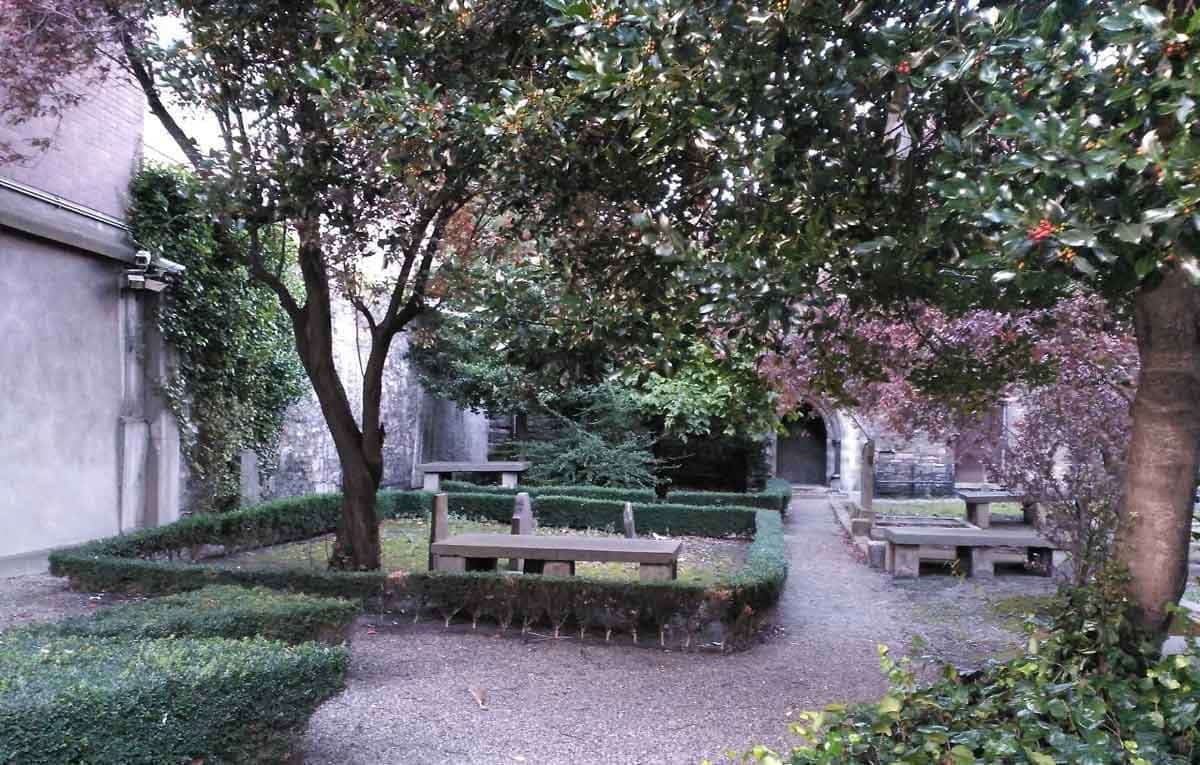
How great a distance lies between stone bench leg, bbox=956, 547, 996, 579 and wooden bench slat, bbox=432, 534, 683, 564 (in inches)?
163

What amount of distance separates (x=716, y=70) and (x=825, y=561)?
8810 mm

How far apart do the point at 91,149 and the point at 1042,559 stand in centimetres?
1230

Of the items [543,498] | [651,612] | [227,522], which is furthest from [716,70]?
[543,498]

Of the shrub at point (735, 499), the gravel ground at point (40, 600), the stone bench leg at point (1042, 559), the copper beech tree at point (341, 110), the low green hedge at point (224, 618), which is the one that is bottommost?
the stone bench leg at point (1042, 559)

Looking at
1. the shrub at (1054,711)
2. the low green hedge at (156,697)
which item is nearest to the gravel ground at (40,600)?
the low green hedge at (156,697)

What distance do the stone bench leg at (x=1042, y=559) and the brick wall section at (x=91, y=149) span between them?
456 inches

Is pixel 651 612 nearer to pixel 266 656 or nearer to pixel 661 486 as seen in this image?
pixel 266 656

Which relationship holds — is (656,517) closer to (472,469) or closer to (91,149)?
(472,469)

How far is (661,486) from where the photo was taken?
19.1 meters

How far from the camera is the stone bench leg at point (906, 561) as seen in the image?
10.6m

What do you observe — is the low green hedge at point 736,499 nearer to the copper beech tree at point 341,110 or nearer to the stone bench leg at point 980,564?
the stone bench leg at point 980,564

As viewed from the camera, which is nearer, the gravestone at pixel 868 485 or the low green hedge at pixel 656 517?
the gravestone at pixel 868 485

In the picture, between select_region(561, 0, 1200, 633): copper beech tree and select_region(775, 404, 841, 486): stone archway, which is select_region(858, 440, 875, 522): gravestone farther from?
select_region(775, 404, 841, 486): stone archway

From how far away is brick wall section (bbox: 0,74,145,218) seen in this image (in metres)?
9.35
